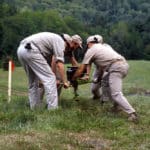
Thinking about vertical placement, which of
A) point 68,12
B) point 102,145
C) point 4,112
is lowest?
point 68,12

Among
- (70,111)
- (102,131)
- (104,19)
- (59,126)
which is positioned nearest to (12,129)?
(59,126)

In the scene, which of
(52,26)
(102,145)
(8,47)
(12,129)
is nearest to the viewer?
(102,145)

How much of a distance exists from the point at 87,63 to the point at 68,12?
15252 cm

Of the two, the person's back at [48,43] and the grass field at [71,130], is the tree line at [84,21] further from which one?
the grass field at [71,130]

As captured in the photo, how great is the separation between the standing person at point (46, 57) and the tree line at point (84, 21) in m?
75.8

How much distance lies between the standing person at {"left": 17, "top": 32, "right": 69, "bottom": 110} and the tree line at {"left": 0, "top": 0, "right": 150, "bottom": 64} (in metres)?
75.8

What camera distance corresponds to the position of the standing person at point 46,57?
1004 centimetres

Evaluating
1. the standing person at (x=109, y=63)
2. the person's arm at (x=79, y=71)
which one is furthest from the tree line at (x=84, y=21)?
the standing person at (x=109, y=63)

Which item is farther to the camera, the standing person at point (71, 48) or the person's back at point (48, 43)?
the standing person at point (71, 48)

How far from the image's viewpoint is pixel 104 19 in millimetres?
144375

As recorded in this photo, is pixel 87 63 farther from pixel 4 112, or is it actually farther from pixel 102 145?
pixel 102 145

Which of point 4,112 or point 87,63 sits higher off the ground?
point 87,63

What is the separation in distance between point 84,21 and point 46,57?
145765 millimetres

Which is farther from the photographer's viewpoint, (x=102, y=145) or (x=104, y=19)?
(x=104, y=19)
